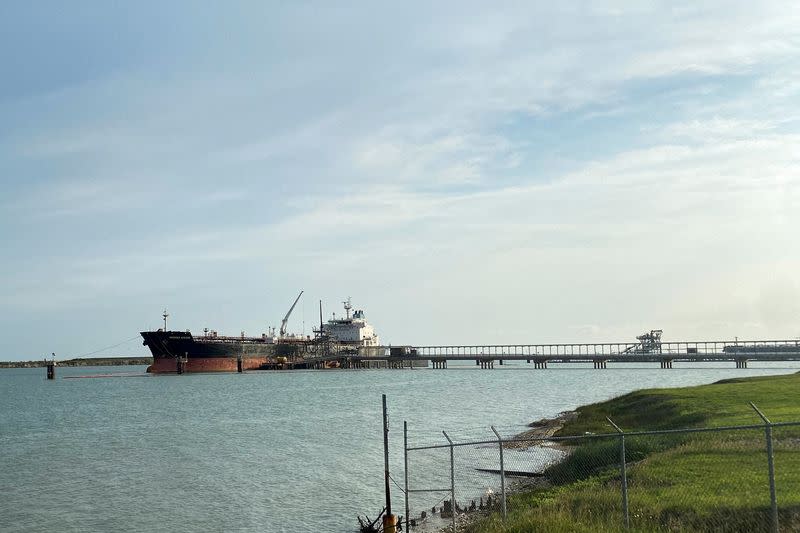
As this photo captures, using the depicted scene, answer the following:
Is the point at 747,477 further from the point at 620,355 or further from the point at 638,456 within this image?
the point at 620,355

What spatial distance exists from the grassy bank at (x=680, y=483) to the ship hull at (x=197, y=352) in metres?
122

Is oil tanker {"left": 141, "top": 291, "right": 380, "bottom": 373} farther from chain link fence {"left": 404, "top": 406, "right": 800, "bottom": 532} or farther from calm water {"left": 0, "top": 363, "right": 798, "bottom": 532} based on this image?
chain link fence {"left": 404, "top": 406, "right": 800, "bottom": 532}

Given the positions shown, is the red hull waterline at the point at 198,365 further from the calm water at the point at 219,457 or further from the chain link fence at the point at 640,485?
the chain link fence at the point at 640,485

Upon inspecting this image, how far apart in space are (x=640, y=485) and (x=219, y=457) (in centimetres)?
2657

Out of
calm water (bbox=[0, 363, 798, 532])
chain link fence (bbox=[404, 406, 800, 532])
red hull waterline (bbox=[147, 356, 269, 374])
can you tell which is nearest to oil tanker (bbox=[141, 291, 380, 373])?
red hull waterline (bbox=[147, 356, 269, 374])

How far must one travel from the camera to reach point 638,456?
24.3 m

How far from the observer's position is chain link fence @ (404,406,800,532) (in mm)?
14500

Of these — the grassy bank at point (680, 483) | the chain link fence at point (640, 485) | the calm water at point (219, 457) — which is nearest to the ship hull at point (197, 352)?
the calm water at point (219, 457)

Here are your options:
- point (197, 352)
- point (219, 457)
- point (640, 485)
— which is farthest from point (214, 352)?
point (640, 485)

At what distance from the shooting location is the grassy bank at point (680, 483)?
14664 millimetres

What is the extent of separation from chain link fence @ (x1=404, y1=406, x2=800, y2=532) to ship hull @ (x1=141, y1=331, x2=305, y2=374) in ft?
385

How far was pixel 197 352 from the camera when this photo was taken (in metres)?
147

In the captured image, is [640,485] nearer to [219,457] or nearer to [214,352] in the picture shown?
[219,457]

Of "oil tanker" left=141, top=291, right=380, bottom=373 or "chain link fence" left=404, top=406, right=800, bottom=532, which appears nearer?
"chain link fence" left=404, top=406, right=800, bottom=532
